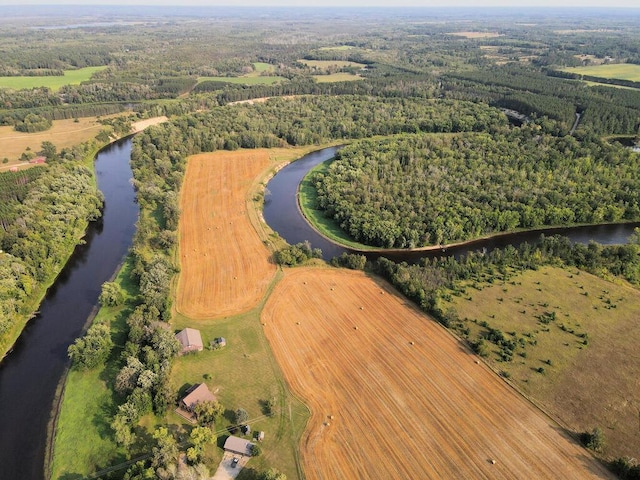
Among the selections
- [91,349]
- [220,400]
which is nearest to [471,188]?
[220,400]

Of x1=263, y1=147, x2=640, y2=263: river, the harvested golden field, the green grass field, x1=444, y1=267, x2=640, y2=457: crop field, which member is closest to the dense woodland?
the green grass field

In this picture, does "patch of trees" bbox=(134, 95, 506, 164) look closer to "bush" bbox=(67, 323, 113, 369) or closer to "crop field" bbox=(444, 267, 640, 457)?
"bush" bbox=(67, 323, 113, 369)

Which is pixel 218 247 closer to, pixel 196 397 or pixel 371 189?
pixel 196 397

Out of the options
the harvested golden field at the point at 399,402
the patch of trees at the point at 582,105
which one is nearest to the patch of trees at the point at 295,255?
the harvested golden field at the point at 399,402

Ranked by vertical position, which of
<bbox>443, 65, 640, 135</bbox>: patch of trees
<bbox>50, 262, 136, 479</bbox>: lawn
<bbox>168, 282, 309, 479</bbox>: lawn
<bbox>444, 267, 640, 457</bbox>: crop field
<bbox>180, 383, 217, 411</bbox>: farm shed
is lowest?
<bbox>50, 262, 136, 479</bbox>: lawn

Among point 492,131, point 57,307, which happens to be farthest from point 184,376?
point 492,131

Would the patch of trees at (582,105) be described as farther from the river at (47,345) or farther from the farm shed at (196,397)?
the farm shed at (196,397)

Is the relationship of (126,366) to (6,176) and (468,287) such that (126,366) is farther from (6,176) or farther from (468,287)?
(6,176)
